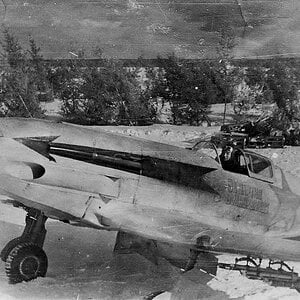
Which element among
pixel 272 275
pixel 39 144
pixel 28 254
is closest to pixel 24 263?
pixel 28 254

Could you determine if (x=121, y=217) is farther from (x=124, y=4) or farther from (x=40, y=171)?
(x=124, y=4)

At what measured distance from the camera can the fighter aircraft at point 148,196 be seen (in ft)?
12.6

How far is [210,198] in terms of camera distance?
168 inches

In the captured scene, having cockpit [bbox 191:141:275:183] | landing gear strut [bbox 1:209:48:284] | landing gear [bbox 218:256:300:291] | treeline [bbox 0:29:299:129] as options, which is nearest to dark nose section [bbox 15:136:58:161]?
treeline [bbox 0:29:299:129]

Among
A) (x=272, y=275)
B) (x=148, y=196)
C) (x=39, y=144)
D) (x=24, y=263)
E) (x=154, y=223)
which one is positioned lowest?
(x=24, y=263)

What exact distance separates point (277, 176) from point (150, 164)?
4.38 feet

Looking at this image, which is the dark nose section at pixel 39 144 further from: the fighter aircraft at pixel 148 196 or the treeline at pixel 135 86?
the treeline at pixel 135 86

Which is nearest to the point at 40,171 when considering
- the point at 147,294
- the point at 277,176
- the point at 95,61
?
the point at 95,61

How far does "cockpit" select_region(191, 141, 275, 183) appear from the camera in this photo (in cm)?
438

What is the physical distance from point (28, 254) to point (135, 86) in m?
1.84

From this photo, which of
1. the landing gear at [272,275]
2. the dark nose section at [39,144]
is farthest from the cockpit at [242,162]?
the dark nose section at [39,144]

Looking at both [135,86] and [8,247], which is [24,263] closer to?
[8,247]

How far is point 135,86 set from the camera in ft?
15.1

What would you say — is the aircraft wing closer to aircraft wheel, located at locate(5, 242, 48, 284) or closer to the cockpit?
the cockpit
